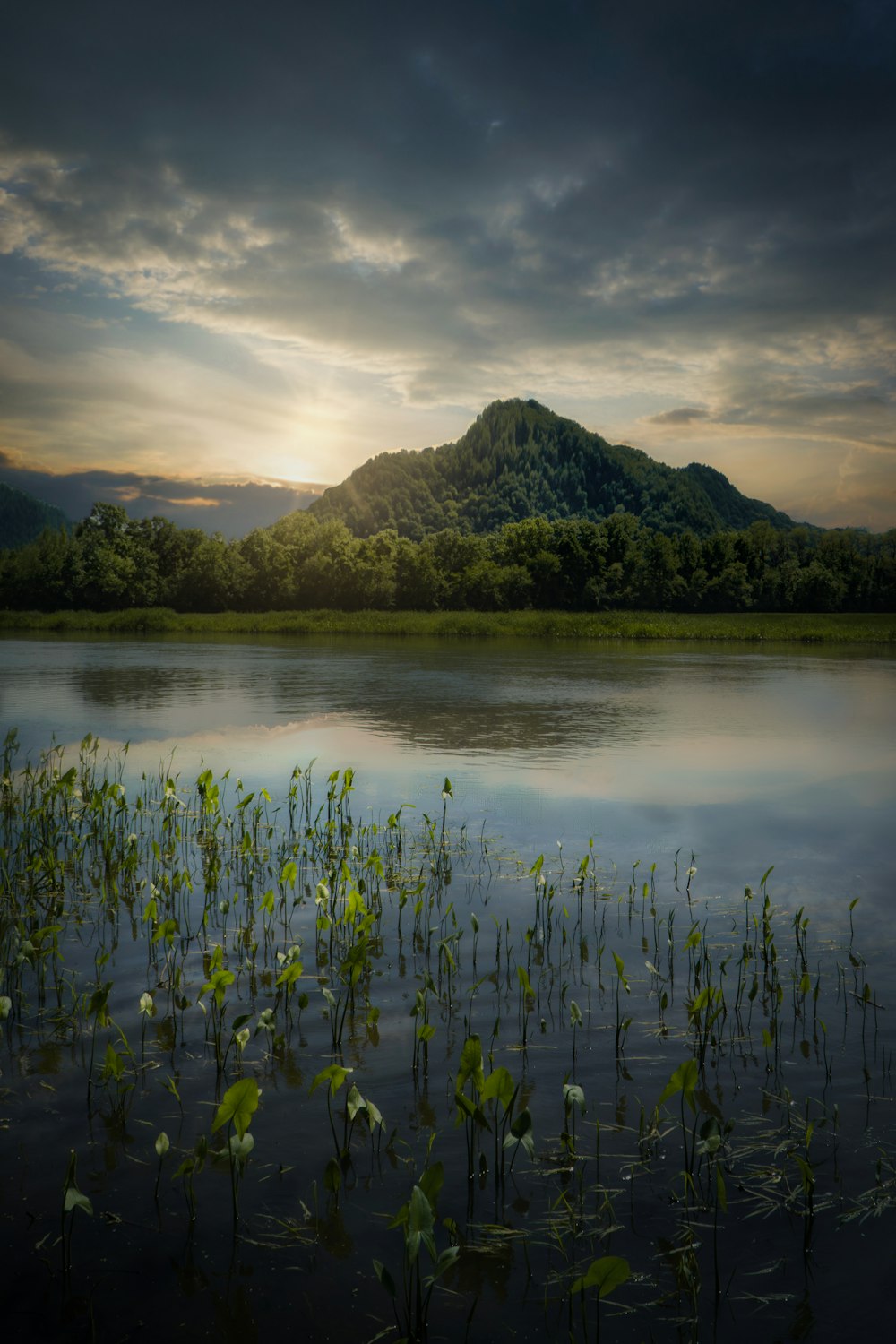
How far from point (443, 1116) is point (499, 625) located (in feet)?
274

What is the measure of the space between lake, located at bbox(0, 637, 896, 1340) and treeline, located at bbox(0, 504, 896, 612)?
332 ft

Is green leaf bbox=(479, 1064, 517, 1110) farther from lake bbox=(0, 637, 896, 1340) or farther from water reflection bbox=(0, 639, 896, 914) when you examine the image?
water reflection bbox=(0, 639, 896, 914)

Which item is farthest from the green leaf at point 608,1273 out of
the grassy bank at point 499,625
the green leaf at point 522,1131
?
the grassy bank at point 499,625

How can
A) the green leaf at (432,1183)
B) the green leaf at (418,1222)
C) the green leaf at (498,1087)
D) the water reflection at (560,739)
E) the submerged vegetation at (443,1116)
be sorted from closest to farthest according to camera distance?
the green leaf at (418,1222) < the green leaf at (432,1183) < the submerged vegetation at (443,1116) < the green leaf at (498,1087) < the water reflection at (560,739)

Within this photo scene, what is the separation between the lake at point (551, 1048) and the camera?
3.95 metres

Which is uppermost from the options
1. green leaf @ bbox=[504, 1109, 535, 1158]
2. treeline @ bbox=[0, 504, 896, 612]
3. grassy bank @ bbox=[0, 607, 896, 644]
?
treeline @ bbox=[0, 504, 896, 612]

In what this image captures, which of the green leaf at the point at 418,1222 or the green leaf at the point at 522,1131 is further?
the green leaf at the point at 522,1131

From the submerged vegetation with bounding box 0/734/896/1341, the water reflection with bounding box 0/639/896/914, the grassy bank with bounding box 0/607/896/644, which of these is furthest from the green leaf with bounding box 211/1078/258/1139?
the grassy bank with bounding box 0/607/896/644

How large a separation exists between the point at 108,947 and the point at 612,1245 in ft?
17.0

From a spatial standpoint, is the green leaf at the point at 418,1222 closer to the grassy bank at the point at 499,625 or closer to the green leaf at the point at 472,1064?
the green leaf at the point at 472,1064

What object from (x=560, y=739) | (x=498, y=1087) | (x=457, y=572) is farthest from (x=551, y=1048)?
(x=457, y=572)

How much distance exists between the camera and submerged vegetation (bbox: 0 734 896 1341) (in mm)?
3895

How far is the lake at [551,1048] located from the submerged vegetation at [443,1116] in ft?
0.07

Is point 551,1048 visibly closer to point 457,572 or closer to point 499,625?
point 499,625
